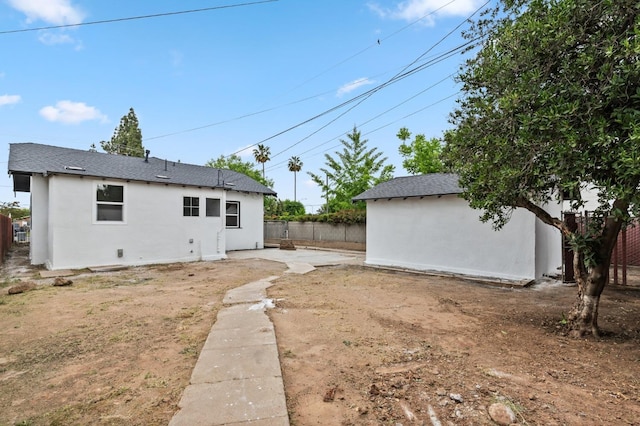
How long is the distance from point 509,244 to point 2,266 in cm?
1649

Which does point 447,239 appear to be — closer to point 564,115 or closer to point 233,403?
point 564,115

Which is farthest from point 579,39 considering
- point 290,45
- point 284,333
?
point 290,45

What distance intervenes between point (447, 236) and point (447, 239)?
96 mm

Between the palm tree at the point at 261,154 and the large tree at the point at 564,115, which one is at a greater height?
the palm tree at the point at 261,154

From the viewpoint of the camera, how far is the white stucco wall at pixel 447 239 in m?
8.61

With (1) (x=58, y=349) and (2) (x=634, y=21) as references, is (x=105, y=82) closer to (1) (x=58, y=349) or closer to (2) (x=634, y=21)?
(1) (x=58, y=349)

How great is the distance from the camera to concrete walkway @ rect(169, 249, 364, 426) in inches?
89.7

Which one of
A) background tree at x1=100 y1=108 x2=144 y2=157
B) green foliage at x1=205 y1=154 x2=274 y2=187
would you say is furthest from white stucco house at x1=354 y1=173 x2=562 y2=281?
background tree at x1=100 y1=108 x2=144 y2=157

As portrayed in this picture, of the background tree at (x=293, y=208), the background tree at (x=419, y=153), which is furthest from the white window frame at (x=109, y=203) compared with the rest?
the background tree at (x=293, y=208)

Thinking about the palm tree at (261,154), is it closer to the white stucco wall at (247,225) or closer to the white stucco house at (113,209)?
the white stucco wall at (247,225)

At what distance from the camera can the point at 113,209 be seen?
11125 millimetres

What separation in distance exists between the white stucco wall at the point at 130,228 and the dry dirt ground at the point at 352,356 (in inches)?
146

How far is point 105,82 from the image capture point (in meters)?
14.6

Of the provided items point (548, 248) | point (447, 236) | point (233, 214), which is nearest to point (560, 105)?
point (447, 236)
